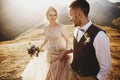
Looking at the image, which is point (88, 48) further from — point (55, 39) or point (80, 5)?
point (55, 39)

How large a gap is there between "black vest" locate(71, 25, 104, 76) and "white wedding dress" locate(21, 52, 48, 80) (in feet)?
3.94

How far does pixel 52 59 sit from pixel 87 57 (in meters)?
1.28

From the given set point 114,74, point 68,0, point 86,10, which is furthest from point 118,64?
point 86,10

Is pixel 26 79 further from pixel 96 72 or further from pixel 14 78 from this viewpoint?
pixel 96 72

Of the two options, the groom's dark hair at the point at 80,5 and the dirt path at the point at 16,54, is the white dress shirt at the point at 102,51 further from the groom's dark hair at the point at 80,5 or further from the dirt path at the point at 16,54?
the dirt path at the point at 16,54

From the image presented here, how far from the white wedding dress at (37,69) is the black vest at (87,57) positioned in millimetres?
1200

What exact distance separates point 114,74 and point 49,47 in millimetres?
982

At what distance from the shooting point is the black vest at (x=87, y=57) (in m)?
2.73

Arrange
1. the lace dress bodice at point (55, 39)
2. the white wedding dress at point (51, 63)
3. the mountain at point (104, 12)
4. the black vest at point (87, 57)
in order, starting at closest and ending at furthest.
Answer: the black vest at point (87, 57), the white wedding dress at point (51, 63), the lace dress bodice at point (55, 39), the mountain at point (104, 12)

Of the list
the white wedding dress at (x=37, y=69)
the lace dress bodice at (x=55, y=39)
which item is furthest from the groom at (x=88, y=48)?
the white wedding dress at (x=37, y=69)

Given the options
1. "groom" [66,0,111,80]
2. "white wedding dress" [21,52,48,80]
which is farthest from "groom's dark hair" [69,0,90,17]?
"white wedding dress" [21,52,48,80]

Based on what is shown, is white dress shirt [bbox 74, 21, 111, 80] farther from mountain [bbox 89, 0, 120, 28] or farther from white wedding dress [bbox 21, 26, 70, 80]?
mountain [bbox 89, 0, 120, 28]

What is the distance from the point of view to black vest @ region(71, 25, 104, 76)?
108 inches

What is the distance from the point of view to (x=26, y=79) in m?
4.15
